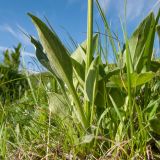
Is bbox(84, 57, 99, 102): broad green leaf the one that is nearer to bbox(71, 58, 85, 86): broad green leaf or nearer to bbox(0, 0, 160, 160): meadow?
bbox(0, 0, 160, 160): meadow

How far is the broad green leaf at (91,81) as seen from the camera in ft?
3.61

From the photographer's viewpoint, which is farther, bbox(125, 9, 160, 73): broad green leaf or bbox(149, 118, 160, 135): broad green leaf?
bbox(125, 9, 160, 73): broad green leaf

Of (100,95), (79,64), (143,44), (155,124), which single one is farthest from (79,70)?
(155,124)

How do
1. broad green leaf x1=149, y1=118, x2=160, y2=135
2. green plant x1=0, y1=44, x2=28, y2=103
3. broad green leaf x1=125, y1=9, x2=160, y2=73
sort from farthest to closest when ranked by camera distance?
green plant x1=0, y1=44, x2=28, y2=103 < broad green leaf x1=125, y1=9, x2=160, y2=73 < broad green leaf x1=149, y1=118, x2=160, y2=135

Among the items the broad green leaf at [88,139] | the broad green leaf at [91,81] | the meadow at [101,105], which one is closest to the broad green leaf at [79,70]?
the meadow at [101,105]

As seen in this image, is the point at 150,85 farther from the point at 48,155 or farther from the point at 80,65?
the point at 48,155

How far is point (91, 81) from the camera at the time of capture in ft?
3.67

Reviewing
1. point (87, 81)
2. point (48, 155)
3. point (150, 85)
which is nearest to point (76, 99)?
point (87, 81)

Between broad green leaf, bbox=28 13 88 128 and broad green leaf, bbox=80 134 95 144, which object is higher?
broad green leaf, bbox=28 13 88 128

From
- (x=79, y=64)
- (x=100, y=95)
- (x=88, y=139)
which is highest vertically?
(x=79, y=64)

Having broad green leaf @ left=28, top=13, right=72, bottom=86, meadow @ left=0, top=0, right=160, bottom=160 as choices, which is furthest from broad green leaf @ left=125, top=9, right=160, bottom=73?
broad green leaf @ left=28, top=13, right=72, bottom=86

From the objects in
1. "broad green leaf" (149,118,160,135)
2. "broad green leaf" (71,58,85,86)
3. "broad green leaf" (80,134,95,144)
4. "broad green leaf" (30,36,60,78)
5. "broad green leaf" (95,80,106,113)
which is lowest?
"broad green leaf" (80,134,95,144)

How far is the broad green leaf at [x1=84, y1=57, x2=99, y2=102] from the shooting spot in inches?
43.4

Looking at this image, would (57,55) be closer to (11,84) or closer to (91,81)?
(91,81)
